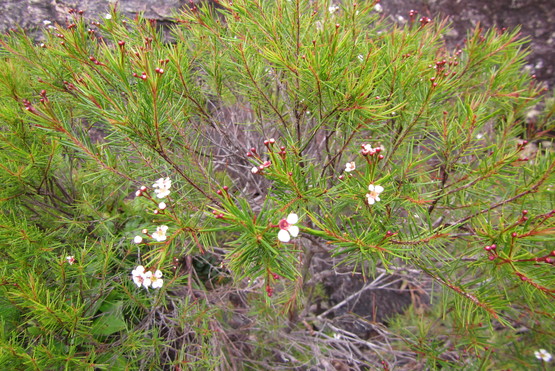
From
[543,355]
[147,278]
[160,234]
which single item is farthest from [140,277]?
[543,355]

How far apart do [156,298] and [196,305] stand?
0.21m

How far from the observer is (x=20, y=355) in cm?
109

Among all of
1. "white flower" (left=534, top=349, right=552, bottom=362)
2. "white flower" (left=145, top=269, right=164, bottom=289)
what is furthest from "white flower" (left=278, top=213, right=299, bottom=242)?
"white flower" (left=534, top=349, right=552, bottom=362)

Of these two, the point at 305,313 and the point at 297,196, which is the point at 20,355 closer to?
the point at 297,196

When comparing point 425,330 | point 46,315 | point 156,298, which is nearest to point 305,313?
point 425,330

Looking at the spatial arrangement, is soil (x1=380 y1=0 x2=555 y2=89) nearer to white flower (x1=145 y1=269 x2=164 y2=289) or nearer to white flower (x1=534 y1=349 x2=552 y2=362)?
white flower (x1=534 y1=349 x2=552 y2=362)

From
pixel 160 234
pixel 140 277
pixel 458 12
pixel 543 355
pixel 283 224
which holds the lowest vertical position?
pixel 543 355

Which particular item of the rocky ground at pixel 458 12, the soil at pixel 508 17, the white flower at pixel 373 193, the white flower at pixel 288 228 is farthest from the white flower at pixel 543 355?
the soil at pixel 508 17

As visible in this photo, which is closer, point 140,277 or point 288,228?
point 288,228

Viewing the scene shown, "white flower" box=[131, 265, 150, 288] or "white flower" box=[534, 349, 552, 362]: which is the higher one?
"white flower" box=[131, 265, 150, 288]

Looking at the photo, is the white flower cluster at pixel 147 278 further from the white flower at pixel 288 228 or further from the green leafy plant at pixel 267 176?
the white flower at pixel 288 228

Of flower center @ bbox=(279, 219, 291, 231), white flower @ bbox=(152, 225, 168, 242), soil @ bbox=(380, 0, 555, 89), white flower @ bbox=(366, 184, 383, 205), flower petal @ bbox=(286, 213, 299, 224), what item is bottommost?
white flower @ bbox=(152, 225, 168, 242)

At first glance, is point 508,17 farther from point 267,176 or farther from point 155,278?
point 155,278

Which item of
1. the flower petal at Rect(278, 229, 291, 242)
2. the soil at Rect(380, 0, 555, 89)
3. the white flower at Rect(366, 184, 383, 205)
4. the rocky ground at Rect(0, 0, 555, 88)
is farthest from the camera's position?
the soil at Rect(380, 0, 555, 89)
